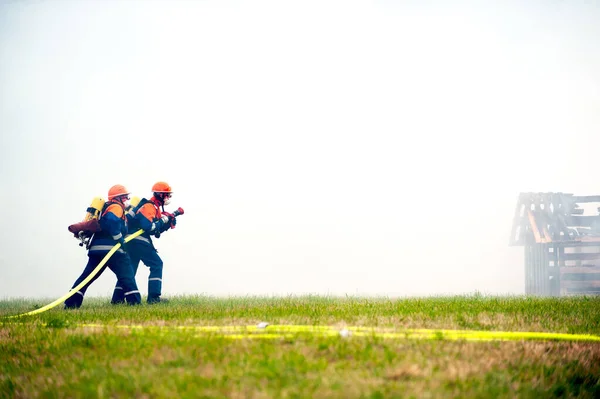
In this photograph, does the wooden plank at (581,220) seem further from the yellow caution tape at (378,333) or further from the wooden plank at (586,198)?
the yellow caution tape at (378,333)

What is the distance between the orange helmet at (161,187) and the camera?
12.9 m

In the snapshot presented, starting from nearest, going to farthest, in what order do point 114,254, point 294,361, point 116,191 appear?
1. point 294,361
2. point 114,254
3. point 116,191

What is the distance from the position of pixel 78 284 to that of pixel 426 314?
7592 millimetres

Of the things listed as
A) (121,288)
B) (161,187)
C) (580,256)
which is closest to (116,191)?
(161,187)

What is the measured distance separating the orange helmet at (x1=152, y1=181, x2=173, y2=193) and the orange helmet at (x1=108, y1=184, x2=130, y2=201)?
0.60 metres

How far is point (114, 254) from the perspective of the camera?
12.4m

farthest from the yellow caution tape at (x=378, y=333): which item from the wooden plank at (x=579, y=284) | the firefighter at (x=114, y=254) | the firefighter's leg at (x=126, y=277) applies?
the wooden plank at (x=579, y=284)

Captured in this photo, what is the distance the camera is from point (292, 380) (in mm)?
4883

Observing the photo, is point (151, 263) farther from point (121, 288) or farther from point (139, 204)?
point (139, 204)

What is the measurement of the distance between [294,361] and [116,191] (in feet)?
27.6

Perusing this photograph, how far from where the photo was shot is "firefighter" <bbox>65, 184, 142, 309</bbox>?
12133 mm

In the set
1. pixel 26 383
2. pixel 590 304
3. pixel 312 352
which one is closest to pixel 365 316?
pixel 312 352

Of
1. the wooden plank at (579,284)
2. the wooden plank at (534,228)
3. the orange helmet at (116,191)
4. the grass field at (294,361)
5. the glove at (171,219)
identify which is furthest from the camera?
the wooden plank at (534,228)

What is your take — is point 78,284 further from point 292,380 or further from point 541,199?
point 541,199
